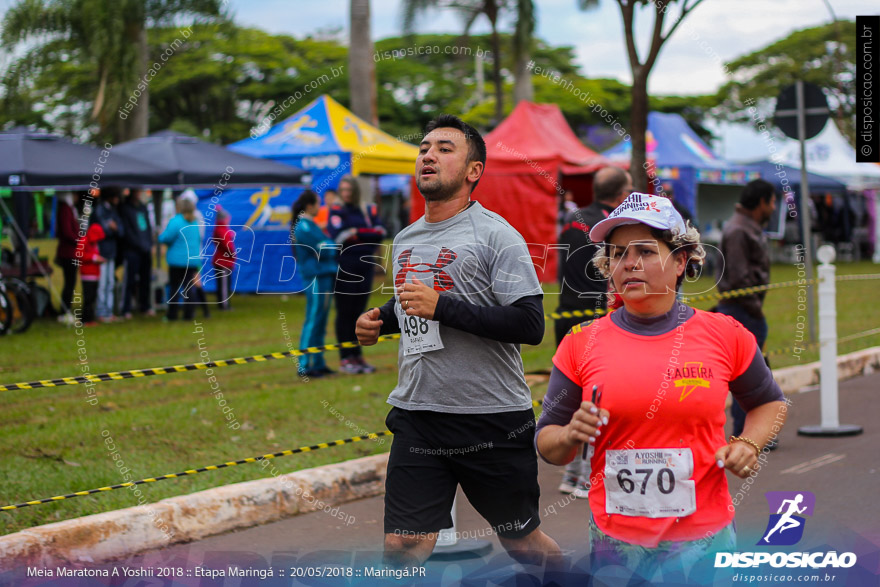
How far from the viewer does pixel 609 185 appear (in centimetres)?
643

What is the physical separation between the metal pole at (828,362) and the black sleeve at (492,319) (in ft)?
16.6

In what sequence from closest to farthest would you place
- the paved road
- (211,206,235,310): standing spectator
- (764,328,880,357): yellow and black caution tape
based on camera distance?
the paved road
(764,328,880,357): yellow and black caution tape
(211,206,235,310): standing spectator

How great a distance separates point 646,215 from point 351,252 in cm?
761

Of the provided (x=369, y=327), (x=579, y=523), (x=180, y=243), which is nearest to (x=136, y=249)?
(x=180, y=243)

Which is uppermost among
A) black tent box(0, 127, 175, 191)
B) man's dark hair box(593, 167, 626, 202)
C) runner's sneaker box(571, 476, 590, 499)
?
black tent box(0, 127, 175, 191)

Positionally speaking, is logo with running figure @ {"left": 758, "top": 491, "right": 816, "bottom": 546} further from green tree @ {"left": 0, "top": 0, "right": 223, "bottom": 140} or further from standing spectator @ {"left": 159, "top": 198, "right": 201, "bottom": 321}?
green tree @ {"left": 0, "top": 0, "right": 223, "bottom": 140}

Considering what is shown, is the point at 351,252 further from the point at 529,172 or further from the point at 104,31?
the point at 104,31

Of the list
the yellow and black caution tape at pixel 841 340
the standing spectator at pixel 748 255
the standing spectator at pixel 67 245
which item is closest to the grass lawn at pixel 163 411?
the yellow and black caution tape at pixel 841 340

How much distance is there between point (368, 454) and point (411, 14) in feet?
62.3

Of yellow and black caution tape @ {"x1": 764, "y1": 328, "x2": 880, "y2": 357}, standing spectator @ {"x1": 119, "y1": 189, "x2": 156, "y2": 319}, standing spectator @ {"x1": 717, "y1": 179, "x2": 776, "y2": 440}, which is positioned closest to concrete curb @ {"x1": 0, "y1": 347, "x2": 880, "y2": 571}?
standing spectator @ {"x1": 717, "y1": 179, "x2": 776, "y2": 440}

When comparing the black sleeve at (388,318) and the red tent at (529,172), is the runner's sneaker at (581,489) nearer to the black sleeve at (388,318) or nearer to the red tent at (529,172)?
the black sleeve at (388,318)

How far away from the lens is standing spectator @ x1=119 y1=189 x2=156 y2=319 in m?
15.7

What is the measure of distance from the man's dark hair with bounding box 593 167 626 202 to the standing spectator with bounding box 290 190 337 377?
12.5ft

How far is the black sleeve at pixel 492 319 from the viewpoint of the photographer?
343cm
